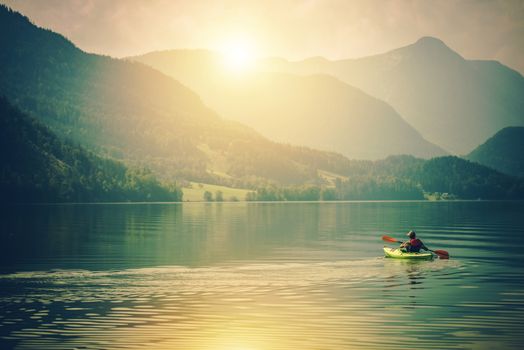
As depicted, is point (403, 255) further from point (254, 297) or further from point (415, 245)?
point (254, 297)

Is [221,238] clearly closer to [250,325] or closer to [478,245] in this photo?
[478,245]

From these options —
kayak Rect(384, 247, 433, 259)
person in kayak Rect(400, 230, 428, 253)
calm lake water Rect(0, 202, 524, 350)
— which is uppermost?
person in kayak Rect(400, 230, 428, 253)

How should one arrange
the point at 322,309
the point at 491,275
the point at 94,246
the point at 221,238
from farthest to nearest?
1. the point at 221,238
2. the point at 94,246
3. the point at 491,275
4. the point at 322,309

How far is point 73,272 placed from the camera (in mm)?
58125

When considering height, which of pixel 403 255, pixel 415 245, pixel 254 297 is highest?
pixel 415 245

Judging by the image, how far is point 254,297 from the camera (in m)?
45.7

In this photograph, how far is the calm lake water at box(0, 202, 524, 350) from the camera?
111 ft

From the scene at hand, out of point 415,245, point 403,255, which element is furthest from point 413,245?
point 403,255

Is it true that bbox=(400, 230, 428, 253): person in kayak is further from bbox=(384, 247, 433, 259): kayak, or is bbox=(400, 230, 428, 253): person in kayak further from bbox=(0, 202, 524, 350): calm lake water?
bbox=(0, 202, 524, 350): calm lake water

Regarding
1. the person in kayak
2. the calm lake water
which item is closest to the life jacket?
the person in kayak

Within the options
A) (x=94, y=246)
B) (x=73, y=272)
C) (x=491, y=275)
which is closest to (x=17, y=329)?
(x=73, y=272)

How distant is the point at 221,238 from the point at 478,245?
1393 inches

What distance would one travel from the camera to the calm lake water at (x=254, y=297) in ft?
111

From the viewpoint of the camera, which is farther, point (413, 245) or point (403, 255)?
point (403, 255)
